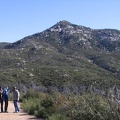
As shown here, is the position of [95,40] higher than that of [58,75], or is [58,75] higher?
[95,40]

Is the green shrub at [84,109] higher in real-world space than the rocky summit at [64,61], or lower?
lower

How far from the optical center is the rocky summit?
7950 cm

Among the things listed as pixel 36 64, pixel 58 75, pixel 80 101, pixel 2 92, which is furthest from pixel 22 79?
pixel 80 101

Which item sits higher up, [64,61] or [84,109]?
[64,61]

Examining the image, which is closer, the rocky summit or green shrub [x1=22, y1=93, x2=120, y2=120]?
green shrub [x1=22, y1=93, x2=120, y2=120]

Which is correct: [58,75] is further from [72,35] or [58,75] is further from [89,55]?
[72,35]

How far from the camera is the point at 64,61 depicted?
4801 inches

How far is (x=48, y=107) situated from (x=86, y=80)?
63.7 m

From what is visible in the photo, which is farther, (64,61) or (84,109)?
(64,61)

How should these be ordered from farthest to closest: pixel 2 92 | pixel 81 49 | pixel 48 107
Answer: pixel 81 49, pixel 2 92, pixel 48 107

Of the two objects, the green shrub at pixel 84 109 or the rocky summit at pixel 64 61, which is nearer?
the green shrub at pixel 84 109

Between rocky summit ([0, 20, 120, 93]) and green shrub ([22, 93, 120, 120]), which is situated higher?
rocky summit ([0, 20, 120, 93])

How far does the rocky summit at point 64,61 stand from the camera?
261 ft

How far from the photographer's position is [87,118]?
13.5 meters
